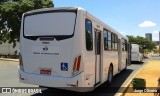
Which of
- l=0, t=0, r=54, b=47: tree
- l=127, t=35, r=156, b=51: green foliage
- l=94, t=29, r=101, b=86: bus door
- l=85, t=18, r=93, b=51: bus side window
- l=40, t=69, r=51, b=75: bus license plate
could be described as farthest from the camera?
l=127, t=35, r=156, b=51: green foliage

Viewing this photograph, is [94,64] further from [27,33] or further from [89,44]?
[27,33]

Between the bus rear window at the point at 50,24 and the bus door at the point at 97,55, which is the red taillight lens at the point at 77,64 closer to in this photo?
the bus rear window at the point at 50,24

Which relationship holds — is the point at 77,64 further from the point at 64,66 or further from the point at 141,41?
the point at 141,41

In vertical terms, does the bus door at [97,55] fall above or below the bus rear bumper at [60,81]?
above

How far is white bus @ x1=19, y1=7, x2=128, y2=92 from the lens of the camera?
29.2ft

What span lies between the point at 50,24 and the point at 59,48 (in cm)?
93

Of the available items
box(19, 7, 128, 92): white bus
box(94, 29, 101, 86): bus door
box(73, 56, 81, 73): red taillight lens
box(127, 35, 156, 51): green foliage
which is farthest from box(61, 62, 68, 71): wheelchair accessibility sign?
box(127, 35, 156, 51): green foliage

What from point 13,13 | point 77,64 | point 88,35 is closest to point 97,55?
point 88,35

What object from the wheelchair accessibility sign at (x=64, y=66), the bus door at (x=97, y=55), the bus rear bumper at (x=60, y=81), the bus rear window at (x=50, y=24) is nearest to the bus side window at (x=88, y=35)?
the bus rear window at (x=50, y=24)

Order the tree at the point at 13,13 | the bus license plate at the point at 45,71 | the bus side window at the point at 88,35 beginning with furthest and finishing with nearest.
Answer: the tree at the point at 13,13 < the bus side window at the point at 88,35 < the bus license plate at the point at 45,71

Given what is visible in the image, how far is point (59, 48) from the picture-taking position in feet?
30.0

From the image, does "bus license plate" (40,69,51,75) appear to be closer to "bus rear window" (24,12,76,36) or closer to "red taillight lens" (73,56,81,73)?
"red taillight lens" (73,56,81,73)

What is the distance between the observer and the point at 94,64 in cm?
1023

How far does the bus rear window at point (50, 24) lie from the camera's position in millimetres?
9156
